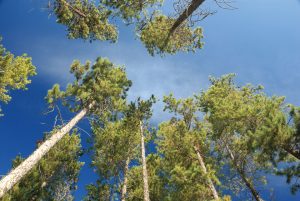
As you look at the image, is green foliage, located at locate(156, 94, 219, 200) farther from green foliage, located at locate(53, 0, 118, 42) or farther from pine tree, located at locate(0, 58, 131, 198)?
green foliage, located at locate(53, 0, 118, 42)

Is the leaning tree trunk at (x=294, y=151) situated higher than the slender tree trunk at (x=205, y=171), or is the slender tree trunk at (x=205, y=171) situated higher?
the slender tree trunk at (x=205, y=171)

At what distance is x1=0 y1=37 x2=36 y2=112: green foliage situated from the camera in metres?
14.9

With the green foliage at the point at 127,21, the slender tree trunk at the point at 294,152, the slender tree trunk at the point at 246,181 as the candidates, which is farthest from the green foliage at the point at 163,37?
the slender tree trunk at the point at 246,181

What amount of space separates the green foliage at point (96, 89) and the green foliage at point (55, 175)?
8.37ft

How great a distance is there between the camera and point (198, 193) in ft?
48.0

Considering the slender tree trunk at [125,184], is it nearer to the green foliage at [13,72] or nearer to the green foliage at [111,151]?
the green foliage at [111,151]

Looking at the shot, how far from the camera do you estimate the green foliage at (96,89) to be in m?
16.7

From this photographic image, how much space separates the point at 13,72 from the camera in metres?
15.1

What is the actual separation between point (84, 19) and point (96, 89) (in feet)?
16.8

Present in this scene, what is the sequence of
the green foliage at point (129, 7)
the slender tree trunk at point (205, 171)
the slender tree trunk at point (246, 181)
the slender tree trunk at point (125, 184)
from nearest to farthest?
the green foliage at point (129, 7)
the slender tree trunk at point (205, 171)
the slender tree trunk at point (246, 181)
the slender tree trunk at point (125, 184)

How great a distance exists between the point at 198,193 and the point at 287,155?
5574 mm

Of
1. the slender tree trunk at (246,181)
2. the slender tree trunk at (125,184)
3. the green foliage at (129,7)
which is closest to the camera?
the green foliage at (129,7)

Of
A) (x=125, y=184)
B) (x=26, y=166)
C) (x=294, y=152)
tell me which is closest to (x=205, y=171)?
(x=125, y=184)

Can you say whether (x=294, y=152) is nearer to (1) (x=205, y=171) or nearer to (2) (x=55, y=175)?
(1) (x=205, y=171)
